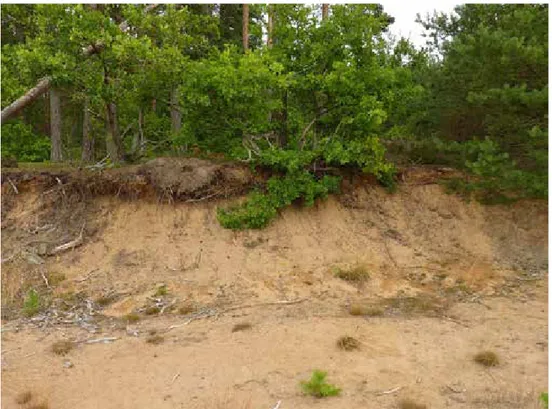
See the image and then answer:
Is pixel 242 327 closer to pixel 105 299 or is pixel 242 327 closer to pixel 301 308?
pixel 301 308

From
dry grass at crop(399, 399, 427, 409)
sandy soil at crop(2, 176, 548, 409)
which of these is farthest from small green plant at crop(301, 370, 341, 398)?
dry grass at crop(399, 399, 427, 409)

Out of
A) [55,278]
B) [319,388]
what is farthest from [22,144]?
[319,388]

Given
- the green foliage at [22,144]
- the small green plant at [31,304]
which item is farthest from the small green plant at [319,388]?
the green foliage at [22,144]

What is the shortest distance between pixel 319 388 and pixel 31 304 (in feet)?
21.4

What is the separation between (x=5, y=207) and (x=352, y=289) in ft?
28.3

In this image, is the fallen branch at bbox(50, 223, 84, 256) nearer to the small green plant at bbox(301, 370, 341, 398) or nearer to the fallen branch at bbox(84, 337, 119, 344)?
the fallen branch at bbox(84, 337, 119, 344)

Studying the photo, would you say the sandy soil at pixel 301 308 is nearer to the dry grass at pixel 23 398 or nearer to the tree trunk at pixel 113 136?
the dry grass at pixel 23 398

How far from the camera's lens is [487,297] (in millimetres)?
10336

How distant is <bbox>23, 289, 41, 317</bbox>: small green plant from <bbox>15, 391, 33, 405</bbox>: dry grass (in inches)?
129

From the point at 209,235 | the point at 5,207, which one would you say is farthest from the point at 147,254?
the point at 5,207

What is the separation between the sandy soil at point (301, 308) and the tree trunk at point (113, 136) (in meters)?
1.42

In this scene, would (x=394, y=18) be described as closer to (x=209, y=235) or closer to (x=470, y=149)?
(x=470, y=149)

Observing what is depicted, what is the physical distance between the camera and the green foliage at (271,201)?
1205cm

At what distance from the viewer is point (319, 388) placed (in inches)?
269
